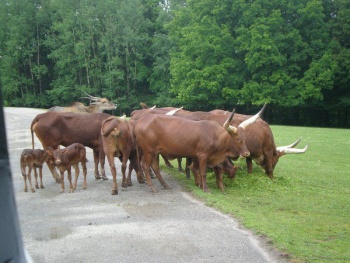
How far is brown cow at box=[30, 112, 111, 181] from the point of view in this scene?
37.0 feet

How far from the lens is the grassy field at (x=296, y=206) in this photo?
19.5 feet

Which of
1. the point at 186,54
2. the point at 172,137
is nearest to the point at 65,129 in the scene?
the point at 172,137

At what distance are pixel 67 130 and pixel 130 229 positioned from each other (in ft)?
18.1

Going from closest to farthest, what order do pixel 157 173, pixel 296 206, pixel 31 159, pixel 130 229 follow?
1. pixel 130 229
2. pixel 296 206
3. pixel 31 159
4. pixel 157 173

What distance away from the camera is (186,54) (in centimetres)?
4572

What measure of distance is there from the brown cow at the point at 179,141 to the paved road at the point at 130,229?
0.90m

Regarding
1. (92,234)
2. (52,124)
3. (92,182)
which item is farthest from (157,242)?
(52,124)

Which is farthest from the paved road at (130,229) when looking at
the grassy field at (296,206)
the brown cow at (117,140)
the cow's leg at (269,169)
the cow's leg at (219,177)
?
the cow's leg at (269,169)

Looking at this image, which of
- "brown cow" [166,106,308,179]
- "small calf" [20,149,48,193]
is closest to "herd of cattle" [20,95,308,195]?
"small calf" [20,149,48,193]

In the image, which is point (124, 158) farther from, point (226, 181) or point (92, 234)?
point (92, 234)

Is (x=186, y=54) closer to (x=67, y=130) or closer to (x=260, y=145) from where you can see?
(x=260, y=145)

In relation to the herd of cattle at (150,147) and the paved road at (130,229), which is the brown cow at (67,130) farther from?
the paved road at (130,229)

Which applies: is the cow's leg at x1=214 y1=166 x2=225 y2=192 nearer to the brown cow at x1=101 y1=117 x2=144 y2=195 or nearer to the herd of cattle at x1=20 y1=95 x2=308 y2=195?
the herd of cattle at x1=20 y1=95 x2=308 y2=195

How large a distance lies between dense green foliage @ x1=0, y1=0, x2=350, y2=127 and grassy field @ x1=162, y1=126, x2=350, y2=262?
1059 inches
